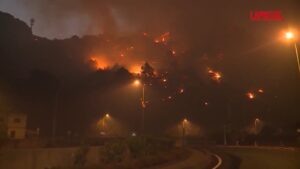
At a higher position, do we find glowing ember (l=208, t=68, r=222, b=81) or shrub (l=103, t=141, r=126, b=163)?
glowing ember (l=208, t=68, r=222, b=81)

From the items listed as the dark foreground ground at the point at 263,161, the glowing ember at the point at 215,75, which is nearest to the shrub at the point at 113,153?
the dark foreground ground at the point at 263,161

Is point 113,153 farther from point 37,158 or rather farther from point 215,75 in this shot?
point 215,75

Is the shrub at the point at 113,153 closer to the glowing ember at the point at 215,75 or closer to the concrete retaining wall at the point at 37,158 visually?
the concrete retaining wall at the point at 37,158

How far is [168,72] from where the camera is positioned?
17838cm

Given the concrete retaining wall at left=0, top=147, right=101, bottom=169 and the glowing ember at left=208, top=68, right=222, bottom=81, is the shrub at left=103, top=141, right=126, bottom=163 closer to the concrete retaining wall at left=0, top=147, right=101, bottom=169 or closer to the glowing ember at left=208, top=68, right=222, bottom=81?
the concrete retaining wall at left=0, top=147, right=101, bottom=169

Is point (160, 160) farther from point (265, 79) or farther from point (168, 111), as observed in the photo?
point (168, 111)

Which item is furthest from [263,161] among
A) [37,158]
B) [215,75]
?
[215,75]

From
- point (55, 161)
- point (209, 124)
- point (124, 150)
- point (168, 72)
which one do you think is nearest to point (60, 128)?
point (209, 124)

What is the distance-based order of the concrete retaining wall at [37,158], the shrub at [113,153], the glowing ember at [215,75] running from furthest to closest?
the glowing ember at [215,75]
the concrete retaining wall at [37,158]
the shrub at [113,153]

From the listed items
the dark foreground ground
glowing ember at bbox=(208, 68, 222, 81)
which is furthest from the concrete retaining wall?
glowing ember at bbox=(208, 68, 222, 81)

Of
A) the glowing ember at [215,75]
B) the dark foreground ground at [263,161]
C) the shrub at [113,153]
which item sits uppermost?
the glowing ember at [215,75]

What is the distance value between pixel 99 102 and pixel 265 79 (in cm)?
6193

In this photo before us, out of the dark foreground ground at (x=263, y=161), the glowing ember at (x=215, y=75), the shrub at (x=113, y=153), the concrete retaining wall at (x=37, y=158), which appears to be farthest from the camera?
the glowing ember at (x=215, y=75)

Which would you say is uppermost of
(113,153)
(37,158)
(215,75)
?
(215,75)
